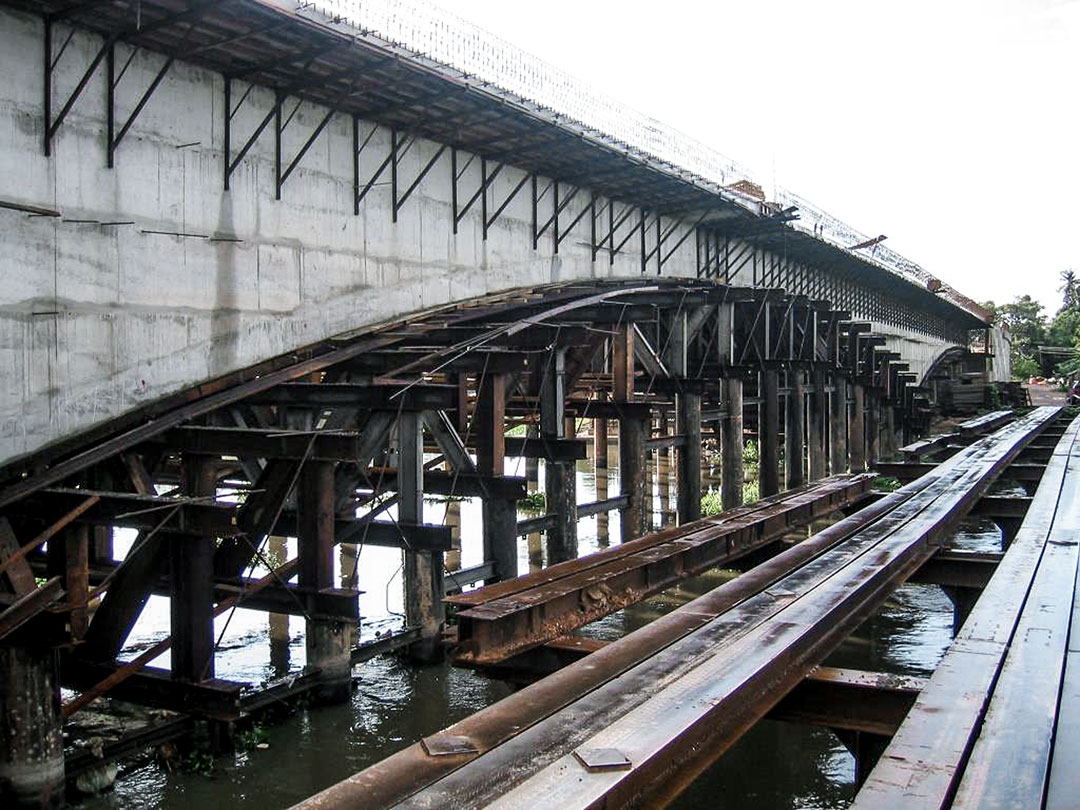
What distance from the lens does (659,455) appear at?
26.5 meters

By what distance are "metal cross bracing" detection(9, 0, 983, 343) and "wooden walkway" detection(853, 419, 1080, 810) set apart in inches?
325

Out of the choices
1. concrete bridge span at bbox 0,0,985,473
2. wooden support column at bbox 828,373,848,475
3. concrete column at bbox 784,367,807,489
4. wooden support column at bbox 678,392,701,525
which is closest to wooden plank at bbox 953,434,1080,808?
concrete bridge span at bbox 0,0,985,473

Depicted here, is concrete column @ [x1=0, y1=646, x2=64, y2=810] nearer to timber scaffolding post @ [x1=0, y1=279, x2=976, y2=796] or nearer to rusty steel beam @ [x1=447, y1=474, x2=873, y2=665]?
timber scaffolding post @ [x1=0, y1=279, x2=976, y2=796]

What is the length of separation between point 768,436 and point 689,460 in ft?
9.88

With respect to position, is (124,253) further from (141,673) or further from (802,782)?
(802,782)

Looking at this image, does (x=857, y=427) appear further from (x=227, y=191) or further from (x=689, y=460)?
(x=227, y=191)

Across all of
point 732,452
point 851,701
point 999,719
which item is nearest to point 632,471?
point 732,452

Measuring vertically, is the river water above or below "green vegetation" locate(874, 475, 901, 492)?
below

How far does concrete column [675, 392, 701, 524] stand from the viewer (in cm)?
1564

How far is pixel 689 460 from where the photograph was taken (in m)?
15.7

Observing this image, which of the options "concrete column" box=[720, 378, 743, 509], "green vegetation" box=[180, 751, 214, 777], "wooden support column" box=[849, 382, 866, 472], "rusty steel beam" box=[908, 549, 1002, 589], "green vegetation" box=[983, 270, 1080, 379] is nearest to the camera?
"rusty steel beam" box=[908, 549, 1002, 589]

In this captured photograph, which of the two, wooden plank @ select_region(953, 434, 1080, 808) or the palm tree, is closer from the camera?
wooden plank @ select_region(953, 434, 1080, 808)

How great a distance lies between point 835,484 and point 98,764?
7.84 meters

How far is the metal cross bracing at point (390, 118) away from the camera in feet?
31.1
